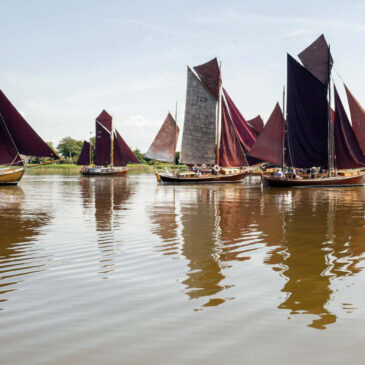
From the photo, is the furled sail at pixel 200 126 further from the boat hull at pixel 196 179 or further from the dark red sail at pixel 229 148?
the boat hull at pixel 196 179

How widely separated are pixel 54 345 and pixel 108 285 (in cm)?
231

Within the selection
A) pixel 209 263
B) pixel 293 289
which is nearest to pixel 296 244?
pixel 209 263

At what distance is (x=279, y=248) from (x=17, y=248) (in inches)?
220

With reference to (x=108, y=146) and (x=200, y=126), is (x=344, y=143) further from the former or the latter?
(x=108, y=146)

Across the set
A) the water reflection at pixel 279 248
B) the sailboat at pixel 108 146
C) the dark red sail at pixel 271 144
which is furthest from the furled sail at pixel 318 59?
the sailboat at pixel 108 146

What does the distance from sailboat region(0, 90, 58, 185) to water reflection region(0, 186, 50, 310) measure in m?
24.8

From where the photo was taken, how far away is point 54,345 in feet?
15.9

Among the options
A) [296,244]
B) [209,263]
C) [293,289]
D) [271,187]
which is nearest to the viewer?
[293,289]

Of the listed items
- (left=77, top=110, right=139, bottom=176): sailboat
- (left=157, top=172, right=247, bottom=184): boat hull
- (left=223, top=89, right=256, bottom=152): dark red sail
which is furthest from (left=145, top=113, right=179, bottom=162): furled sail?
(left=77, top=110, right=139, bottom=176): sailboat

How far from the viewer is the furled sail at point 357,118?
41688 mm

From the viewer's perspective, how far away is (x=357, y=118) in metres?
41.9

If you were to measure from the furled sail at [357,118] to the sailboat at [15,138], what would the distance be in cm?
2633

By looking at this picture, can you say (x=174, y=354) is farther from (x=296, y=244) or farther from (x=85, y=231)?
(x=85, y=231)

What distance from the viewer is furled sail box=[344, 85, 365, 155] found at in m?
41.7
